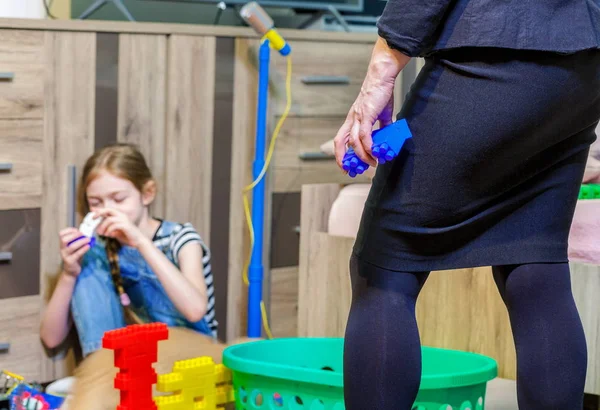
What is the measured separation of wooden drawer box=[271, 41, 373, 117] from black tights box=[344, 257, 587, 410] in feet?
4.50

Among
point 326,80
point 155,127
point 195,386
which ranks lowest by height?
point 195,386

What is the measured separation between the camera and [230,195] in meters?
2.35

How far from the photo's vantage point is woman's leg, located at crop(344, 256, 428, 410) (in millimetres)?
1019

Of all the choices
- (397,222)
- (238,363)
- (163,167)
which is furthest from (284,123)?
(397,222)

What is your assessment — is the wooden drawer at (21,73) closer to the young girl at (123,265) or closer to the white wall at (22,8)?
the young girl at (123,265)

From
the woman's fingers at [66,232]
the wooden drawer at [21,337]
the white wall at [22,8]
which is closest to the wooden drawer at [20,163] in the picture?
the woman's fingers at [66,232]

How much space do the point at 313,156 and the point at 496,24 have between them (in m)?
1.47

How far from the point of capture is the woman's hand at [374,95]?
100 centimetres

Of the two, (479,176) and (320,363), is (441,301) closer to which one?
(320,363)

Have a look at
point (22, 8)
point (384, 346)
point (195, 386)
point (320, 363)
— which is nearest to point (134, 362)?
point (195, 386)

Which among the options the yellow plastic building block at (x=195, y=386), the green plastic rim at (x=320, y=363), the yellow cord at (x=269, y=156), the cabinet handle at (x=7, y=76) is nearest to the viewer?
the green plastic rim at (x=320, y=363)

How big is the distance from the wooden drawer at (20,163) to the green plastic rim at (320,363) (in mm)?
669

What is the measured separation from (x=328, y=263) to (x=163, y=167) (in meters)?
0.51

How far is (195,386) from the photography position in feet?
5.22
